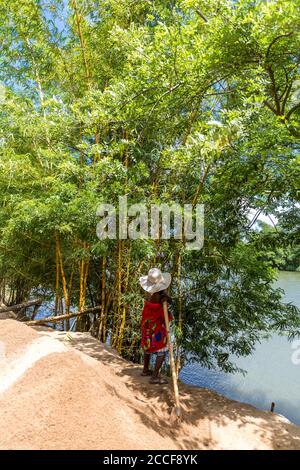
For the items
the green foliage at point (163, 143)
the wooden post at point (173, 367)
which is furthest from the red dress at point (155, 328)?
the green foliage at point (163, 143)

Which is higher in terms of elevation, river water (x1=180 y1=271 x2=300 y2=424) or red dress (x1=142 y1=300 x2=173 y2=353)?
red dress (x1=142 y1=300 x2=173 y2=353)

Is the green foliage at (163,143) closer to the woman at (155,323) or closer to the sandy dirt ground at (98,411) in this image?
the woman at (155,323)

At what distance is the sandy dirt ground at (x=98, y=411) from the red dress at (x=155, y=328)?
40 cm

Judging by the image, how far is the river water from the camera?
25.0ft

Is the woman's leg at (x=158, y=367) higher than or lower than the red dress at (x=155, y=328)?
lower

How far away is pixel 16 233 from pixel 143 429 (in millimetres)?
3309

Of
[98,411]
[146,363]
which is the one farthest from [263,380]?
[98,411]

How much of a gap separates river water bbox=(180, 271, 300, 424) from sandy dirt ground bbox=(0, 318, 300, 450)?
4.50 metres

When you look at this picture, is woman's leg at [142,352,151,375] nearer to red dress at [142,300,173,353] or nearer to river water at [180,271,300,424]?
red dress at [142,300,173,353]

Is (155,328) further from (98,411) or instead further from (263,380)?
(263,380)

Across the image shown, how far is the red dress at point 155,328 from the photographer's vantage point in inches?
138

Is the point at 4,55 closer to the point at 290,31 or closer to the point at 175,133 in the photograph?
the point at 175,133

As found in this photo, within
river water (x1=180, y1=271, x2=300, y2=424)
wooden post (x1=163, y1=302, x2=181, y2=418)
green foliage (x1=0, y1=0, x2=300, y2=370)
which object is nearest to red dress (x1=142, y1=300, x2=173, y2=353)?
wooden post (x1=163, y1=302, x2=181, y2=418)
